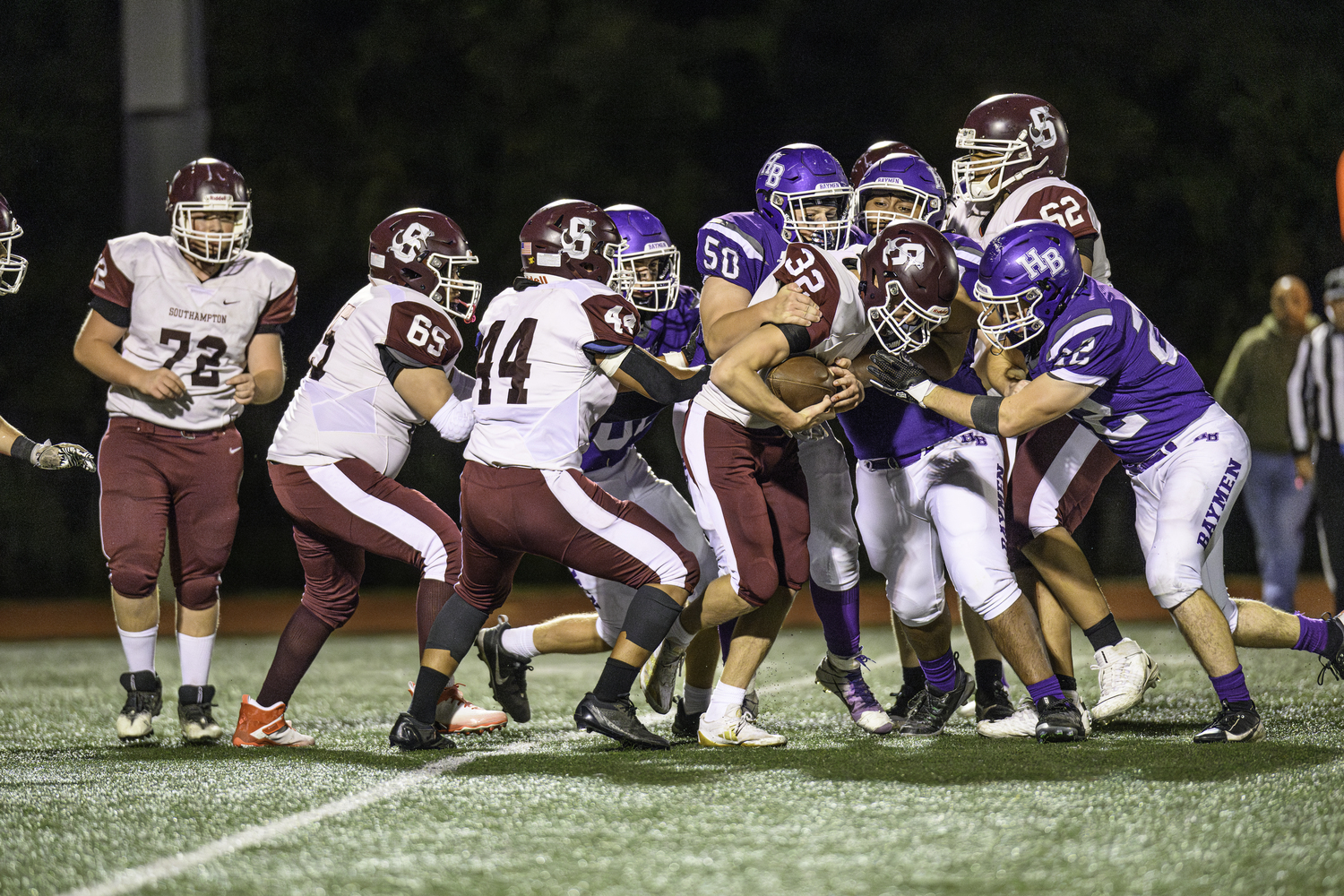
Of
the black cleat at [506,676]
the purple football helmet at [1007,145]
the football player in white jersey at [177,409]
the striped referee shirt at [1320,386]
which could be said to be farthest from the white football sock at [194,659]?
the striped referee shirt at [1320,386]

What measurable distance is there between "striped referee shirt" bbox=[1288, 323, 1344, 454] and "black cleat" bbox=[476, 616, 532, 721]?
4.13m

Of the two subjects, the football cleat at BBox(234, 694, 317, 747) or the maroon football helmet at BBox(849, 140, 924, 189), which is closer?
the football cleat at BBox(234, 694, 317, 747)

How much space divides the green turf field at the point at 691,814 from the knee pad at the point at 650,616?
359 mm

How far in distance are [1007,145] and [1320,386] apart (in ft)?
8.62

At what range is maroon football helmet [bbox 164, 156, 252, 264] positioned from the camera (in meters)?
5.32

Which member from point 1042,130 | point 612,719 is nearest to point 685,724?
point 612,719

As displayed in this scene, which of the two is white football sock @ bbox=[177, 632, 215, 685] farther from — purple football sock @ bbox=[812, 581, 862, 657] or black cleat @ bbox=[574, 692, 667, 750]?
purple football sock @ bbox=[812, 581, 862, 657]

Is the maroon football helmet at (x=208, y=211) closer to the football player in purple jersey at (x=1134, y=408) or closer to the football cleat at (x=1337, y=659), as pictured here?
the football player in purple jersey at (x=1134, y=408)

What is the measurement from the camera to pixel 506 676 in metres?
5.47

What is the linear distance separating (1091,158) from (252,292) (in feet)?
39.7

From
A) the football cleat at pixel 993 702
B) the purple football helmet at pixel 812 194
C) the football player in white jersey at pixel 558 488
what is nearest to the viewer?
the football player in white jersey at pixel 558 488

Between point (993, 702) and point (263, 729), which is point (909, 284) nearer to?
point (993, 702)

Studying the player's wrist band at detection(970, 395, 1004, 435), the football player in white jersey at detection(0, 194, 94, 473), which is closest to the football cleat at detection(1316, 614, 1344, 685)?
the player's wrist band at detection(970, 395, 1004, 435)

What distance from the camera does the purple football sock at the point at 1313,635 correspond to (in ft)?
16.4
